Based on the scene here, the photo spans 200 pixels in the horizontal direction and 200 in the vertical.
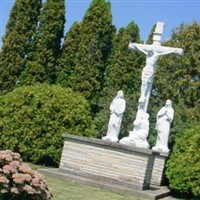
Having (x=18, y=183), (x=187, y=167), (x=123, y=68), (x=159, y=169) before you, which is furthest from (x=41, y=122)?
(x=18, y=183)

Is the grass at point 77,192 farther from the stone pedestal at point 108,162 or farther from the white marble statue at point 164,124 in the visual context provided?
the white marble statue at point 164,124

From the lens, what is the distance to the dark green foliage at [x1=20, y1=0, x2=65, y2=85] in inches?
917

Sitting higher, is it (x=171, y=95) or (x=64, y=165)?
(x=171, y=95)

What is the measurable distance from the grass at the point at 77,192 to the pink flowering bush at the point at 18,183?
2506mm

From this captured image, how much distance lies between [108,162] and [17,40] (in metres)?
11.9

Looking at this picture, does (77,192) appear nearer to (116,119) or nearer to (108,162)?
(108,162)

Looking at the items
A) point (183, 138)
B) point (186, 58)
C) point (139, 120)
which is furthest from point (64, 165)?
point (186, 58)

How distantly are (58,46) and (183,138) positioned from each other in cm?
1047

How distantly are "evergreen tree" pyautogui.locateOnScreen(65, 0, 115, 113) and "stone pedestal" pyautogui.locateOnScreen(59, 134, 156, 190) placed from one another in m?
9.23

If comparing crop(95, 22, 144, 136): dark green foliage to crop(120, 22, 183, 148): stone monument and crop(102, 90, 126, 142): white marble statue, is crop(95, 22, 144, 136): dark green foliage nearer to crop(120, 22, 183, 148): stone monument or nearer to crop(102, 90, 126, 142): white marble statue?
crop(120, 22, 183, 148): stone monument

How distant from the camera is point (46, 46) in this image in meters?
23.5

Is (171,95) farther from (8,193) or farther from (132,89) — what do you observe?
(8,193)

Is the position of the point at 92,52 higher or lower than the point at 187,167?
higher

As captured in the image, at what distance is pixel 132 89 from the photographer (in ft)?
78.6
